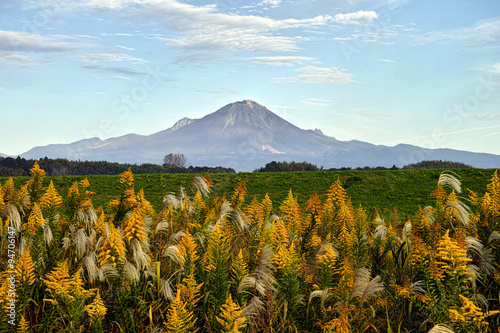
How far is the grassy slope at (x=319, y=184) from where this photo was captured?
24.5m

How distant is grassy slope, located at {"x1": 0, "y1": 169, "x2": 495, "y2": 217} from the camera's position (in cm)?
2452

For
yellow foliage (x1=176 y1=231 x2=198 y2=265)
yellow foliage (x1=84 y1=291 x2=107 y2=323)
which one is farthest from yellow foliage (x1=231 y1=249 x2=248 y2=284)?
yellow foliage (x1=84 y1=291 x2=107 y2=323)

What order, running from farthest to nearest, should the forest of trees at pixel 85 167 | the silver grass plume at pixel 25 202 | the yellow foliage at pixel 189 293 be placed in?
the forest of trees at pixel 85 167 → the silver grass plume at pixel 25 202 → the yellow foliage at pixel 189 293

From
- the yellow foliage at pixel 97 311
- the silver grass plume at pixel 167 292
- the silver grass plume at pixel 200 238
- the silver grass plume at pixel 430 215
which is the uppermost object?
the silver grass plume at pixel 430 215

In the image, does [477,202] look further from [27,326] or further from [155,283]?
[27,326]

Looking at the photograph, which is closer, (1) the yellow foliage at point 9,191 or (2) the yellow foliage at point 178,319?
(2) the yellow foliage at point 178,319

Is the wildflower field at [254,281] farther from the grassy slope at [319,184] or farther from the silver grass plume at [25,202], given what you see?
the grassy slope at [319,184]

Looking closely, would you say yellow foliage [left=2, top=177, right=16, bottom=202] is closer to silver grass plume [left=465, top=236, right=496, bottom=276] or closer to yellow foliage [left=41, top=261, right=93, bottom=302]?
yellow foliage [left=41, top=261, right=93, bottom=302]

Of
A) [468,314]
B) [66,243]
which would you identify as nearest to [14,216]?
[66,243]

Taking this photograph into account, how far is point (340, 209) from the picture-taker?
6.82m

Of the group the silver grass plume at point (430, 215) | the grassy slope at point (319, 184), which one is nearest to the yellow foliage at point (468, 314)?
→ the silver grass plume at point (430, 215)

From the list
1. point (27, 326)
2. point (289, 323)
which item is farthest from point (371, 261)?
point (27, 326)

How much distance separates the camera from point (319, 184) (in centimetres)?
2716

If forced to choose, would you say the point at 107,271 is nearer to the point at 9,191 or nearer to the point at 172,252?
the point at 172,252
